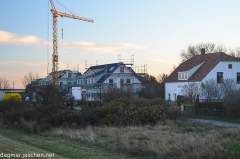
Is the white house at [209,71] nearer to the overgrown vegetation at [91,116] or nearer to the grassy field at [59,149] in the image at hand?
the overgrown vegetation at [91,116]

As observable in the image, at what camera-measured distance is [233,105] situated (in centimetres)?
2069

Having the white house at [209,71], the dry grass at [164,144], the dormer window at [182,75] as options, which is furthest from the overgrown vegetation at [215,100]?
the dormer window at [182,75]

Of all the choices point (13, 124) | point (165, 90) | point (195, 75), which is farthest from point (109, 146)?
point (165, 90)

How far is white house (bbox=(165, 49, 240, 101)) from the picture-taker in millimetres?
38406

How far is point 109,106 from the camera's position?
63.7 ft

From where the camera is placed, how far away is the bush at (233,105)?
67.1 ft

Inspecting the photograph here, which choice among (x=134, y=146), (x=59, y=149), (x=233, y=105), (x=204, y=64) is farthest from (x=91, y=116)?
(x=204, y=64)

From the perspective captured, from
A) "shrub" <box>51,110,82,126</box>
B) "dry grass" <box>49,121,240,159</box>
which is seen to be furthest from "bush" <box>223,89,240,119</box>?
"shrub" <box>51,110,82,126</box>

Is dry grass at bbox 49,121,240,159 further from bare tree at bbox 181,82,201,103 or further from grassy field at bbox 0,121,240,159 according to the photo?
bare tree at bbox 181,82,201,103

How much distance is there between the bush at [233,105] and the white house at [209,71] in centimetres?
1628

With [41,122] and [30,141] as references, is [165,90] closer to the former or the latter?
[41,122]

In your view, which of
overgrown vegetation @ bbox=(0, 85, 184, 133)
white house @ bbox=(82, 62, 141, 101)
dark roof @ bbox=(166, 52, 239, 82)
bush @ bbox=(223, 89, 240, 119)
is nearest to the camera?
overgrown vegetation @ bbox=(0, 85, 184, 133)

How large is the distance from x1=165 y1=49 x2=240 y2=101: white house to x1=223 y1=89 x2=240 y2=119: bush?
1628 cm

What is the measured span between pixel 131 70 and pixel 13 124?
4274 cm
